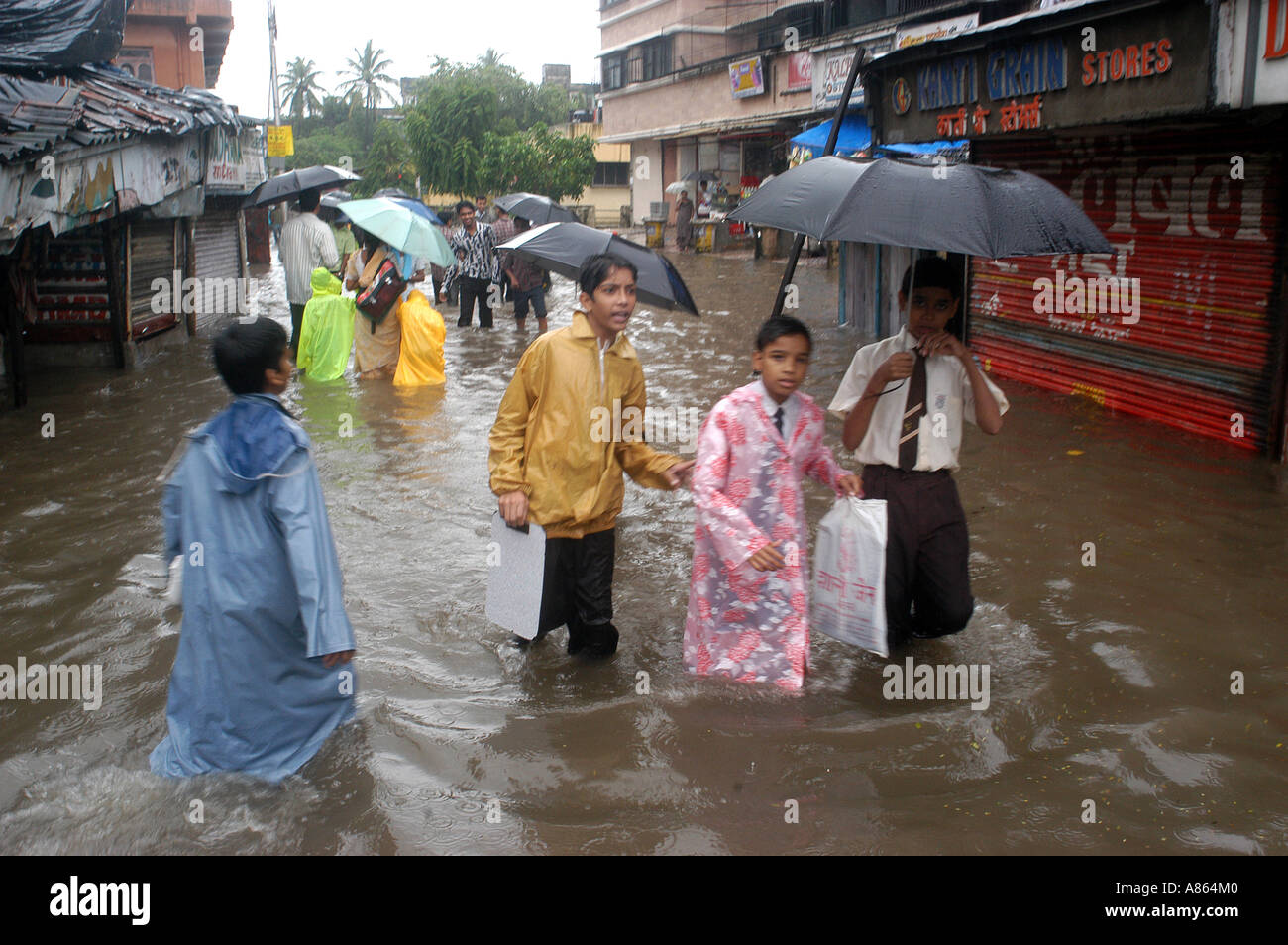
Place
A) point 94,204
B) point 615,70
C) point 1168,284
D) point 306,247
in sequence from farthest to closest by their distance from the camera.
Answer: point 615,70 < point 306,247 < point 94,204 < point 1168,284

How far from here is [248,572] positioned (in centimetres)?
323

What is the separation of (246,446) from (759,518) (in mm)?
1754

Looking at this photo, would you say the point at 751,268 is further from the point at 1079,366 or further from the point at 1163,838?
the point at 1163,838

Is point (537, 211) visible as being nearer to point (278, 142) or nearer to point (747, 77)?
point (278, 142)

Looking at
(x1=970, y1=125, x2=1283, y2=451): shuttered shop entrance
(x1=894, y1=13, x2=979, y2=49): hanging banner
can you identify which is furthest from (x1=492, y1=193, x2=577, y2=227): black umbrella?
(x1=970, y1=125, x2=1283, y2=451): shuttered shop entrance

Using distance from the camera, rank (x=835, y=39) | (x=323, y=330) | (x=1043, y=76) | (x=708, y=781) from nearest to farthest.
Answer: (x=708, y=781)
(x=1043, y=76)
(x=323, y=330)
(x=835, y=39)

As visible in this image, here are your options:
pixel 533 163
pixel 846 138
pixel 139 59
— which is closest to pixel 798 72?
pixel 533 163

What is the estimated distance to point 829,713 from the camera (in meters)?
4.15

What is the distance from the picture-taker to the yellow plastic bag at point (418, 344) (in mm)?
10664

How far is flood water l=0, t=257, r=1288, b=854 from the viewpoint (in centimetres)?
339

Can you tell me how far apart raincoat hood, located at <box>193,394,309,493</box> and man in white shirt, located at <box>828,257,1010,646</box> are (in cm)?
195

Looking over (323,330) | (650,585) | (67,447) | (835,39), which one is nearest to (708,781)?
(650,585)
